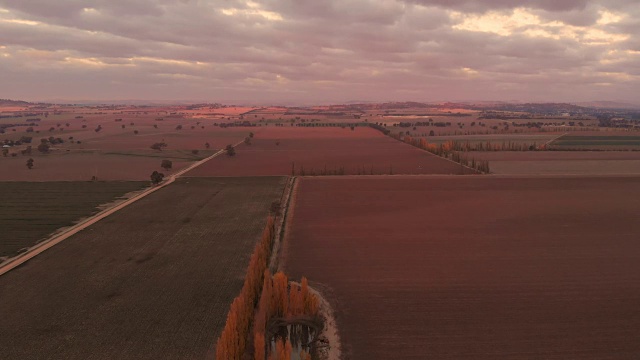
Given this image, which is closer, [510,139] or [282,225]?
[282,225]

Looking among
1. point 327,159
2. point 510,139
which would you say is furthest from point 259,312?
point 510,139

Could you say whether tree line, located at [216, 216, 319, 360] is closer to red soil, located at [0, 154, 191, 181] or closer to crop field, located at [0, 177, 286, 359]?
crop field, located at [0, 177, 286, 359]

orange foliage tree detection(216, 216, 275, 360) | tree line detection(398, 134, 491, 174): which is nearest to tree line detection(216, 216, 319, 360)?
orange foliage tree detection(216, 216, 275, 360)

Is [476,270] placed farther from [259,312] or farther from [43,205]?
[43,205]

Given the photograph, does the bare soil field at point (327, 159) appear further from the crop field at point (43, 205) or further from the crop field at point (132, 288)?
the crop field at point (132, 288)

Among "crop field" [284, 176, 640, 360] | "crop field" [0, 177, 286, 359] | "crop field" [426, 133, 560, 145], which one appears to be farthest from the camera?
"crop field" [426, 133, 560, 145]

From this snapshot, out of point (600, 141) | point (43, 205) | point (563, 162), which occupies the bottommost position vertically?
point (43, 205)

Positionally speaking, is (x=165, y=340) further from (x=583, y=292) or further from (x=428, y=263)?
(x=583, y=292)
